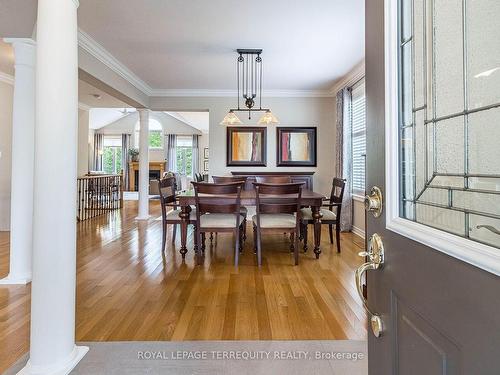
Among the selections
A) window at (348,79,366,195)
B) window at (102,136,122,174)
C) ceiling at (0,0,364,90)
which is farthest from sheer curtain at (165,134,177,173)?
window at (348,79,366,195)

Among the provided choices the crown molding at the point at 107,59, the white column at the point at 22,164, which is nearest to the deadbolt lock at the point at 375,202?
the white column at the point at 22,164

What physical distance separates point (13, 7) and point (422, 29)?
122 inches

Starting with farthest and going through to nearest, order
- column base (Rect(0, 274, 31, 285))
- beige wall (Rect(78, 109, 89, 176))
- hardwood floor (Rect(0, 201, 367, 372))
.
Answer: beige wall (Rect(78, 109, 89, 176)) < column base (Rect(0, 274, 31, 285)) < hardwood floor (Rect(0, 201, 367, 372))

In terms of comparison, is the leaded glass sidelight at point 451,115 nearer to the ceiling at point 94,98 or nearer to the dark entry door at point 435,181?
the dark entry door at point 435,181

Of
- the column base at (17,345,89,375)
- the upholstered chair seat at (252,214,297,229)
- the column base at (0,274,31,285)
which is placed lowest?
the column base at (17,345,89,375)

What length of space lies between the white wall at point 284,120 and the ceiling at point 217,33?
931 millimetres

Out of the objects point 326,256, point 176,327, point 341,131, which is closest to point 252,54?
point 341,131

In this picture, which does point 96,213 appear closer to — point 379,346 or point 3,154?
point 3,154

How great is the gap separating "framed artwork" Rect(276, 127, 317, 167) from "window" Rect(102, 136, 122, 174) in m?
9.72

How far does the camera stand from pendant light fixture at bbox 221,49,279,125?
4.01 metres

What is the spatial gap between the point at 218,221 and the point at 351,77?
10.9ft

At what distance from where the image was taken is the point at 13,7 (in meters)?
2.43

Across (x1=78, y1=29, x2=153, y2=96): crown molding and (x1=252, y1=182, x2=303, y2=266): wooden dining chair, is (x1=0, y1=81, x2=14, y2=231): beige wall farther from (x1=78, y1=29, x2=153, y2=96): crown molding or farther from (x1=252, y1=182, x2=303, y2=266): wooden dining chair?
(x1=252, y1=182, x2=303, y2=266): wooden dining chair

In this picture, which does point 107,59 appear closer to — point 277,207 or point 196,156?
point 277,207
